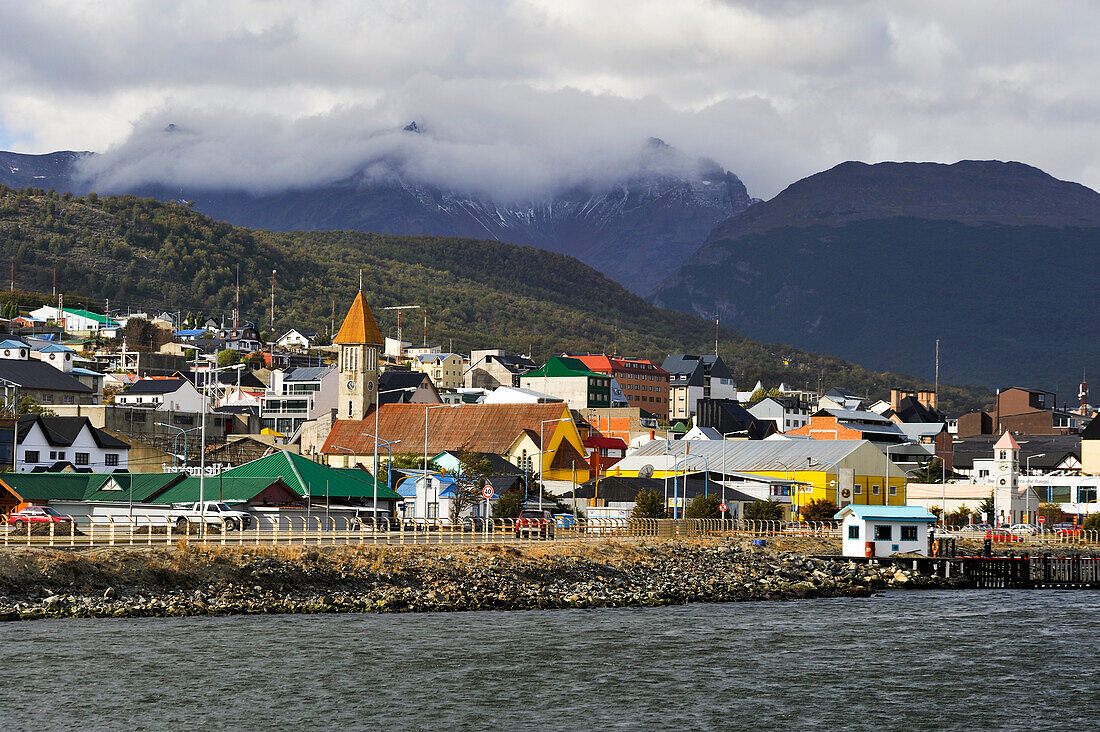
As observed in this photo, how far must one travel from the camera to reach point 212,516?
6988cm

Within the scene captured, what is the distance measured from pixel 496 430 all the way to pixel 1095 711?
304 feet

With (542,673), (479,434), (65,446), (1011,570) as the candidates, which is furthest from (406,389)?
(542,673)

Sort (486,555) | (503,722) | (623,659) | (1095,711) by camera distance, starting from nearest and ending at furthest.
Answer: (503,722) < (1095,711) < (623,659) < (486,555)

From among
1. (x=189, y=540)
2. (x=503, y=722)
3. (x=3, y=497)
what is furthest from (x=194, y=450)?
(x=503, y=722)

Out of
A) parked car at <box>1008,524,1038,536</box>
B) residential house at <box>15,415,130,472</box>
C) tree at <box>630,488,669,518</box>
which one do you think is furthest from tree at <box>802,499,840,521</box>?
residential house at <box>15,415,130,472</box>

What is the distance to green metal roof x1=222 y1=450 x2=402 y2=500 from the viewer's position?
270 feet

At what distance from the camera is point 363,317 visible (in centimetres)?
14238

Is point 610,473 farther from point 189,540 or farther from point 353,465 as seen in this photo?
point 189,540

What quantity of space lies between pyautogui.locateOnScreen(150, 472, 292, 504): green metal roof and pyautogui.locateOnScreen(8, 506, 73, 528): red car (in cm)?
699

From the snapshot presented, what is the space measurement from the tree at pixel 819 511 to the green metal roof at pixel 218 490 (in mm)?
38902

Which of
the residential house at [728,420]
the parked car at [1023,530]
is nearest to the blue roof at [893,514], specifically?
the parked car at [1023,530]

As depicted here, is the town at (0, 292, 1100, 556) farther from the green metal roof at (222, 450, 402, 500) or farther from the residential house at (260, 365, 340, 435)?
the residential house at (260, 365, 340, 435)

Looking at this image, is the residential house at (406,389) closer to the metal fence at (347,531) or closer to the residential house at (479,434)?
the residential house at (479,434)

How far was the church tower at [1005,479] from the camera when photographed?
358 ft
